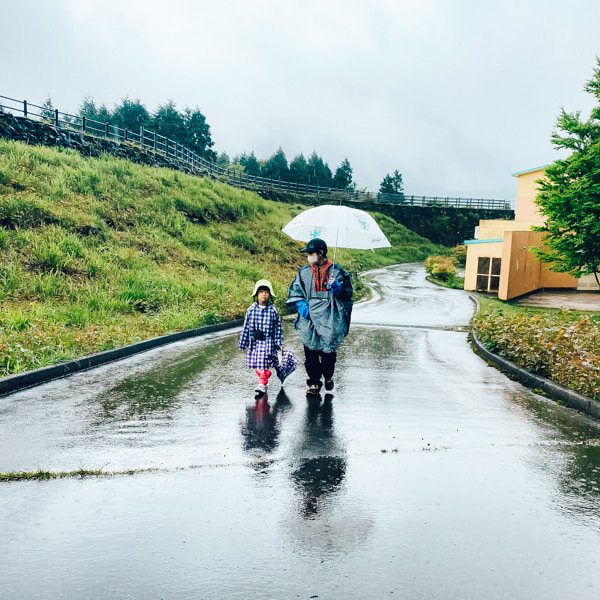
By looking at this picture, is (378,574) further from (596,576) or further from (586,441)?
(586,441)

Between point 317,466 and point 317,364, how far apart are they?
7.85 ft

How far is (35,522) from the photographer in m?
3.33

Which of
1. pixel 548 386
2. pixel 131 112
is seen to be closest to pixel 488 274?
pixel 548 386

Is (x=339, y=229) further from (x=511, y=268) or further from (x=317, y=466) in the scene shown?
(x=511, y=268)

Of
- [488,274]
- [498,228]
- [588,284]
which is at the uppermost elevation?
[498,228]

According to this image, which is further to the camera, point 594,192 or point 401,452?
point 594,192

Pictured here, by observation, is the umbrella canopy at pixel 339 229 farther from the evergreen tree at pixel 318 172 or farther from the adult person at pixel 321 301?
the evergreen tree at pixel 318 172

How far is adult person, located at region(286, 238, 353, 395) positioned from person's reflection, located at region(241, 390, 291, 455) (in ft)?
2.77

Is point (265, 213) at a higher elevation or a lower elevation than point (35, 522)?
higher

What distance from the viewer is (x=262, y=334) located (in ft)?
21.9

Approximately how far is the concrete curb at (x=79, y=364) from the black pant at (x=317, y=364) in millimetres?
3603

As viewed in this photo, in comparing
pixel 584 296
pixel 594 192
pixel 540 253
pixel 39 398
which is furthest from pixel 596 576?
pixel 584 296

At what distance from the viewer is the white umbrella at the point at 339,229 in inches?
280

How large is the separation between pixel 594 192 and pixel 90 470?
16.6 m
